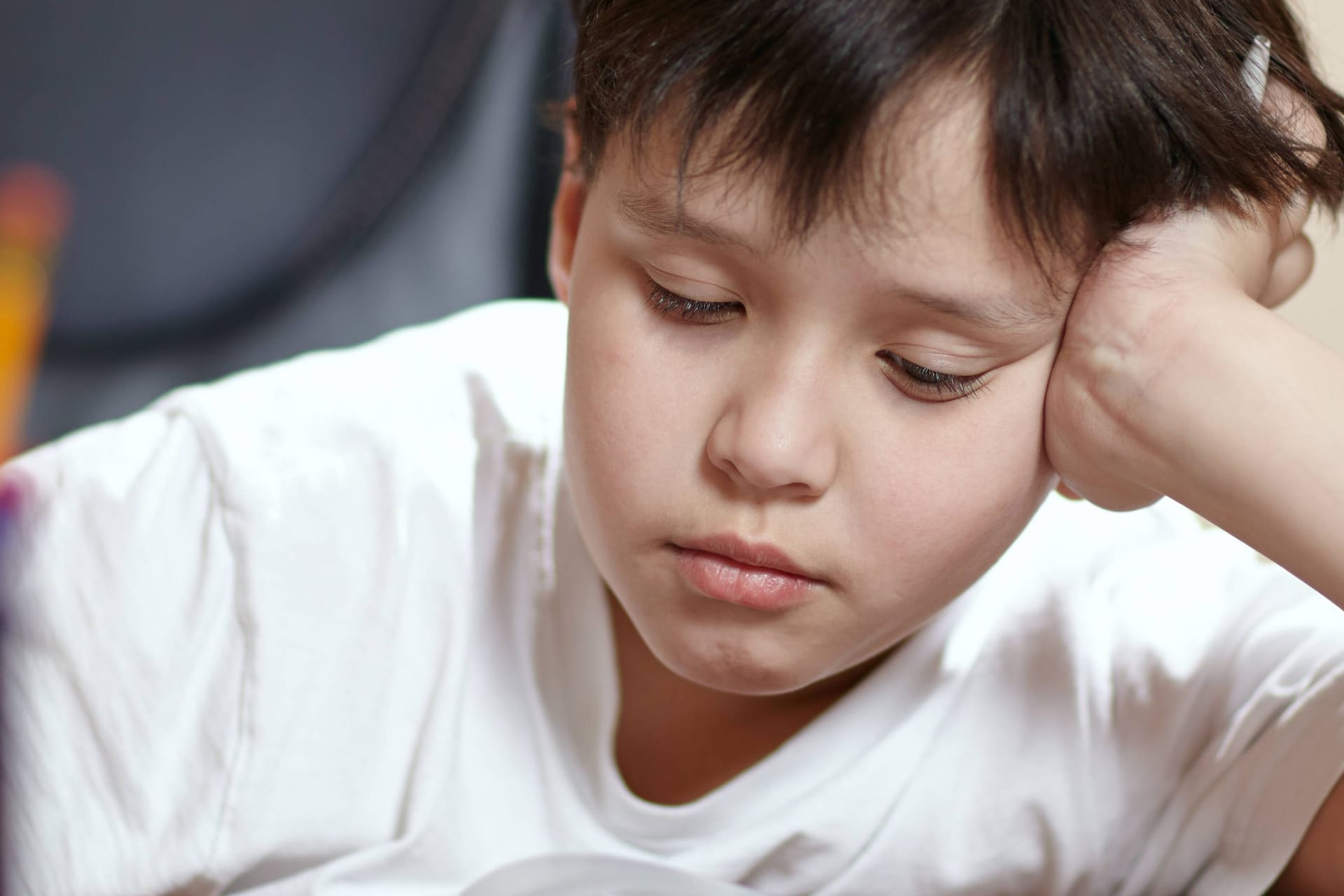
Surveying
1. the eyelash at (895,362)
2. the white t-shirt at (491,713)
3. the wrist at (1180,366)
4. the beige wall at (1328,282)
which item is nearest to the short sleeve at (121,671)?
the white t-shirt at (491,713)

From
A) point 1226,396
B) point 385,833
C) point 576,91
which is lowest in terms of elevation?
point 385,833

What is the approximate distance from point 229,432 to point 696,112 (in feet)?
1.16

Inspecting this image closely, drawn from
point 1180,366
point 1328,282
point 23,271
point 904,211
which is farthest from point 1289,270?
point 23,271

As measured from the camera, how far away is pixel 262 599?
70 cm

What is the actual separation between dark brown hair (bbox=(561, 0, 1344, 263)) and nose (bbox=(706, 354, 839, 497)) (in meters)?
0.06

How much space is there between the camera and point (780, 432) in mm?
495

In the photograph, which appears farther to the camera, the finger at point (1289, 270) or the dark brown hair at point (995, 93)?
the finger at point (1289, 270)

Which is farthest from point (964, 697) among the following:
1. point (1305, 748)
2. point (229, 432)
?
point (229, 432)

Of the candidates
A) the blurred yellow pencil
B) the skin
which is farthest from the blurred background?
the skin

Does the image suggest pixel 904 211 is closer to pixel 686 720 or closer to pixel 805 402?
pixel 805 402

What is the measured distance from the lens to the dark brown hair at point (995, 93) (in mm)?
478

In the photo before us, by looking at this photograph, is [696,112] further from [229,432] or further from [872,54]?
[229,432]

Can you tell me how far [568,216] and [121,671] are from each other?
30 centimetres

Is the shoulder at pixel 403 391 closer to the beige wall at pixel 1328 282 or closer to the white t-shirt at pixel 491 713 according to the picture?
the white t-shirt at pixel 491 713
